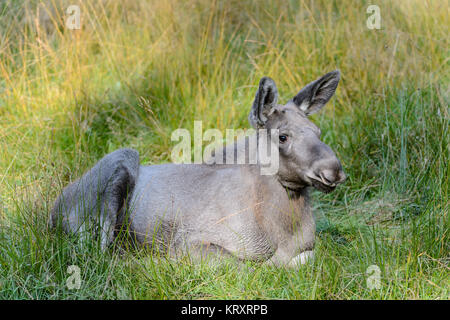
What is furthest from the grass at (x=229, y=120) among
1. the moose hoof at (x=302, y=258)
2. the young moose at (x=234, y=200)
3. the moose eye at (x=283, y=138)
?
the moose eye at (x=283, y=138)

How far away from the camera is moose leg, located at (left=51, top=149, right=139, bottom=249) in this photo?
4602 millimetres

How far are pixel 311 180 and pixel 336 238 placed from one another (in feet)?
3.61

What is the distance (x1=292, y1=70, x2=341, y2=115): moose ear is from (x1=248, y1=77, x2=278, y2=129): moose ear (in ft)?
1.00

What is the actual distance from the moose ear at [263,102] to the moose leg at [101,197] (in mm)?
1274

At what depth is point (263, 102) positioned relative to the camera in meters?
4.52

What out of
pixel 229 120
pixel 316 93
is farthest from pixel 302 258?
pixel 229 120

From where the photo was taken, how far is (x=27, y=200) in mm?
4883

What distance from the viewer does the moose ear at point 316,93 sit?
4.76m

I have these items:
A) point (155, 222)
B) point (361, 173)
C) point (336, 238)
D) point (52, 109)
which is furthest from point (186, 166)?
point (52, 109)

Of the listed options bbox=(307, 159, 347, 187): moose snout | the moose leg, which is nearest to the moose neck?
bbox=(307, 159, 347, 187): moose snout

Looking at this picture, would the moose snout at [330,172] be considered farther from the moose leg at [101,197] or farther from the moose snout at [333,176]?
the moose leg at [101,197]

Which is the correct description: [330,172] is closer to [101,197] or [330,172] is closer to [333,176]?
[333,176]

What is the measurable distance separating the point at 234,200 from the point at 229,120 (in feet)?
7.43

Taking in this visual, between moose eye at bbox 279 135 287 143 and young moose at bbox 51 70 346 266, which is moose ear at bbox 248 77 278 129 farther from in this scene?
moose eye at bbox 279 135 287 143
